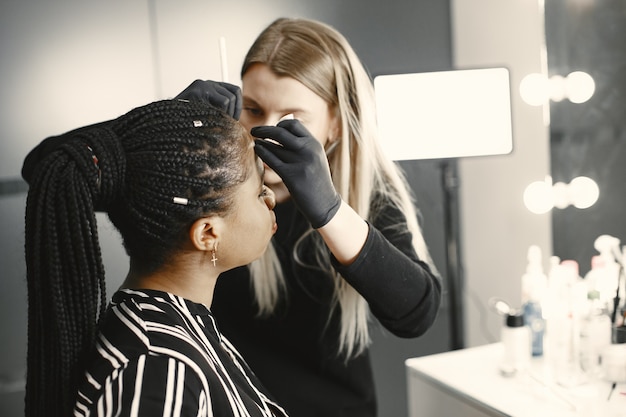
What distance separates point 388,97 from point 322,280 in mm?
493

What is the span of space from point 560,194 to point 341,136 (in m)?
0.85

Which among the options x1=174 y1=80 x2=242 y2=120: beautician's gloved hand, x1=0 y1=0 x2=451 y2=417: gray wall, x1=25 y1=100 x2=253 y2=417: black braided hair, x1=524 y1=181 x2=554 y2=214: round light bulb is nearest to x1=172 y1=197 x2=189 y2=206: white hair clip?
x1=25 y1=100 x2=253 y2=417: black braided hair

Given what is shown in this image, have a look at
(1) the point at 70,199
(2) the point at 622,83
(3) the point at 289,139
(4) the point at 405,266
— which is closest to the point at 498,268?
(2) the point at 622,83

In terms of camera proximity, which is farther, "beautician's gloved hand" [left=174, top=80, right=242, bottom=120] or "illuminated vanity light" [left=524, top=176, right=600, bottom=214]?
"illuminated vanity light" [left=524, top=176, right=600, bottom=214]

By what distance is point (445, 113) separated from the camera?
4.93 feet

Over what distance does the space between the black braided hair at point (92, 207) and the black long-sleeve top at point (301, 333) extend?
454 millimetres

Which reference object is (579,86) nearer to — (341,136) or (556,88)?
(556,88)

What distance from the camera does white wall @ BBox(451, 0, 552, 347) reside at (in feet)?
5.92

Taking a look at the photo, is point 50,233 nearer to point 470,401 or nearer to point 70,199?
point 70,199

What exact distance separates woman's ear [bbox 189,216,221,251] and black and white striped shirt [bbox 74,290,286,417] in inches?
2.9

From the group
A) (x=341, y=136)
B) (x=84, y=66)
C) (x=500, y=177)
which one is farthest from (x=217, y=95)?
(x=500, y=177)

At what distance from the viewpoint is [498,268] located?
6.44 ft

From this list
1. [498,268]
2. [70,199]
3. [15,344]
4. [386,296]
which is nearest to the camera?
[70,199]

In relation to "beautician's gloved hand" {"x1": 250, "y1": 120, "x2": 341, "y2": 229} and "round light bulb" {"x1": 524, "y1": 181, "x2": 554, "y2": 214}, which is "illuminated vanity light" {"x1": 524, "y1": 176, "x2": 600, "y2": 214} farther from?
"beautician's gloved hand" {"x1": 250, "y1": 120, "x2": 341, "y2": 229}
